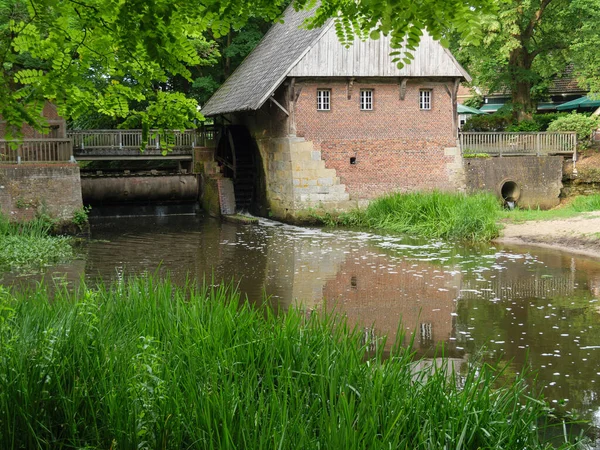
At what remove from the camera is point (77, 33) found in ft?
17.3

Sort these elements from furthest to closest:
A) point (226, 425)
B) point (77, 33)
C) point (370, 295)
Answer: point (370, 295) → point (77, 33) → point (226, 425)

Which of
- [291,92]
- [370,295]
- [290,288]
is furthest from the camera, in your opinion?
[291,92]

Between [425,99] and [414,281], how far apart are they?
1214 cm

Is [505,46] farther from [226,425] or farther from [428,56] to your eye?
[226,425]

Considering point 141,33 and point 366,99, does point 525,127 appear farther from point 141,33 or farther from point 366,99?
point 141,33

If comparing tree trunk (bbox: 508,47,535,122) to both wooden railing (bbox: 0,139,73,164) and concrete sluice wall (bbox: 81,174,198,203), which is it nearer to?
concrete sluice wall (bbox: 81,174,198,203)

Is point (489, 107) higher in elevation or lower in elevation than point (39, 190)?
higher

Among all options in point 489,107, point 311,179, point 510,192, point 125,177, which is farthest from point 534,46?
point 125,177

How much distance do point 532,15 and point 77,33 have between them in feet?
92.3

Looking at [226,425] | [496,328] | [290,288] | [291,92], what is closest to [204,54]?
[291,92]

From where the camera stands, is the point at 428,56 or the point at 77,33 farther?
the point at 428,56

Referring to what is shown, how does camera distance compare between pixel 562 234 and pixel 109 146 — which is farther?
pixel 109 146

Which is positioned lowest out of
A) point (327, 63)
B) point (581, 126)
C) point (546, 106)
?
point (581, 126)

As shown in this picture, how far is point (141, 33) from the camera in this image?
4.52 m
